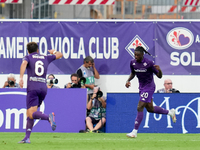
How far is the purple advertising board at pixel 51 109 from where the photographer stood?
46.8 feet

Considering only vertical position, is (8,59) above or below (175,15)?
below

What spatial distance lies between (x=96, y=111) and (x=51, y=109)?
1.23 metres

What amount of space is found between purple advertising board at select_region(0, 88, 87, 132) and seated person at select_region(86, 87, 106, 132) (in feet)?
0.63

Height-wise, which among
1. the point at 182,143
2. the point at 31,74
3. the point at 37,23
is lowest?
the point at 182,143

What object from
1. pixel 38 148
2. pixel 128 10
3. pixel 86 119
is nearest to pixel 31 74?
pixel 38 148

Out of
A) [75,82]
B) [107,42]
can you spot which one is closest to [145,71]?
[75,82]

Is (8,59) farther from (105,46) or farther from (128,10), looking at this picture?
(128,10)

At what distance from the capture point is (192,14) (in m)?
17.1

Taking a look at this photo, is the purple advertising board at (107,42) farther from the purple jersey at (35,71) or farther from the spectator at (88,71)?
the purple jersey at (35,71)

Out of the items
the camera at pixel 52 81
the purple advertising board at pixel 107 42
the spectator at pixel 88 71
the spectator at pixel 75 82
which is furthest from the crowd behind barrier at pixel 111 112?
the purple advertising board at pixel 107 42

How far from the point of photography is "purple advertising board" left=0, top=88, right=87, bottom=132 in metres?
14.3

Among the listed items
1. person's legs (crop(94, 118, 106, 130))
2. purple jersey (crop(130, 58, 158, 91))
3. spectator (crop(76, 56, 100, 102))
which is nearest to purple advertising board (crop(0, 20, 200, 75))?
spectator (crop(76, 56, 100, 102))

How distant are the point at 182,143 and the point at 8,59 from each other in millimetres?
7861

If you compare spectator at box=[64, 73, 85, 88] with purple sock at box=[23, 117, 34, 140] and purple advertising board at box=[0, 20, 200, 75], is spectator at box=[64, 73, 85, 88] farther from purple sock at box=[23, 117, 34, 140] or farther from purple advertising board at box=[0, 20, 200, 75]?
purple sock at box=[23, 117, 34, 140]
